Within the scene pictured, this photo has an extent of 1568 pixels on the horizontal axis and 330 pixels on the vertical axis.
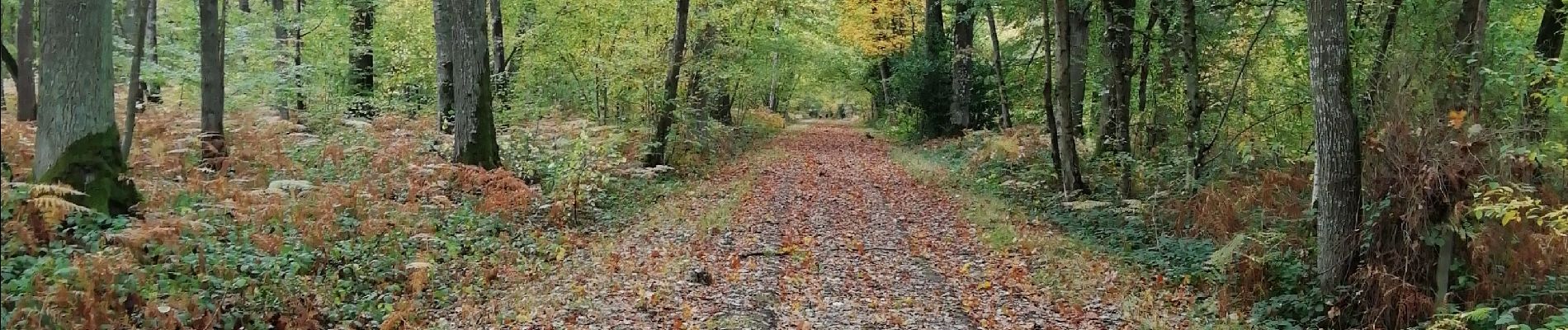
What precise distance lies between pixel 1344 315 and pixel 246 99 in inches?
766

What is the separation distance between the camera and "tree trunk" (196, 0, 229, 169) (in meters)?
11.3

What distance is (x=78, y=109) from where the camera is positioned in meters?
7.14

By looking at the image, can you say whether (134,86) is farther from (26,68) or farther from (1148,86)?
(1148,86)

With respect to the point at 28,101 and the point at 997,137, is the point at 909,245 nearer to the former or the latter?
the point at 997,137

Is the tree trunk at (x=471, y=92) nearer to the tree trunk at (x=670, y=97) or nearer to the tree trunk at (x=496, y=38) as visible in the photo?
the tree trunk at (x=496, y=38)

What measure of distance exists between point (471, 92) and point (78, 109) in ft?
17.2

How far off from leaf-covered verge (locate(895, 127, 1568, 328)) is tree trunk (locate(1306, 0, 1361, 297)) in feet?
0.61

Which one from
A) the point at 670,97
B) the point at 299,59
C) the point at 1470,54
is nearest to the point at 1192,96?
the point at 1470,54

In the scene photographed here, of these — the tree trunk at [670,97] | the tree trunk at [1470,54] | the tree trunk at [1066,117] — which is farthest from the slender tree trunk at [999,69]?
the tree trunk at [1470,54]

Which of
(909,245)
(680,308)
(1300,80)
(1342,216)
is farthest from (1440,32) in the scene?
(680,308)

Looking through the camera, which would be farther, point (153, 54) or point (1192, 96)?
point (153, 54)

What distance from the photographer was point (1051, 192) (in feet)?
45.6

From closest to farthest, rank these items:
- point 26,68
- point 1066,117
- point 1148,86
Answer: point 1066,117
point 1148,86
point 26,68

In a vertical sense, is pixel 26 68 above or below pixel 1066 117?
above
